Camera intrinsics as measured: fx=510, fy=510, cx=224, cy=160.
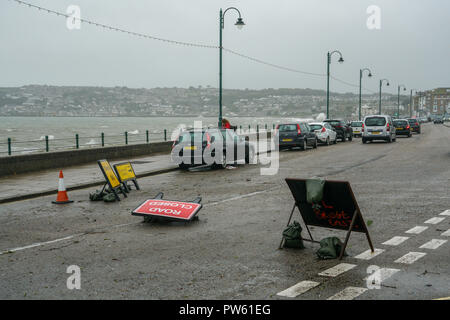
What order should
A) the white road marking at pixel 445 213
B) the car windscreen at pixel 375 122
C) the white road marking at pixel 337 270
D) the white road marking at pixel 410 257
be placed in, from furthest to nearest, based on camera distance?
the car windscreen at pixel 375 122 < the white road marking at pixel 445 213 < the white road marking at pixel 410 257 < the white road marking at pixel 337 270

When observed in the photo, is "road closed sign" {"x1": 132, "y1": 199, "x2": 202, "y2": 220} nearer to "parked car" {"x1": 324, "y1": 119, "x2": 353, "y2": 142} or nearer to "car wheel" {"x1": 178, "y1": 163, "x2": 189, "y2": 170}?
"car wheel" {"x1": 178, "y1": 163, "x2": 189, "y2": 170}

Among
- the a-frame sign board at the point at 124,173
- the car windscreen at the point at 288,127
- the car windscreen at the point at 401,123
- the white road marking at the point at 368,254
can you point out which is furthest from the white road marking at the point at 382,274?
the car windscreen at the point at 401,123

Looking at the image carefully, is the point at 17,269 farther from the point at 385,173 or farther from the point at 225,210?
the point at 385,173

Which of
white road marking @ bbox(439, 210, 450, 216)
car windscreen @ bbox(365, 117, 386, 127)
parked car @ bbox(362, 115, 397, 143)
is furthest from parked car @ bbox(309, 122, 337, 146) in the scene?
white road marking @ bbox(439, 210, 450, 216)

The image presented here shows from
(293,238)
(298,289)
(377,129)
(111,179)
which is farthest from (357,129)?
(298,289)

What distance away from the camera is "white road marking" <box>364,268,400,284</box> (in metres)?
5.71

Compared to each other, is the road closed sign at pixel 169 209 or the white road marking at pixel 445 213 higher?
the road closed sign at pixel 169 209

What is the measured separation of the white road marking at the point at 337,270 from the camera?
590cm

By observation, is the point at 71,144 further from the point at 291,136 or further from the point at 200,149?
the point at 200,149

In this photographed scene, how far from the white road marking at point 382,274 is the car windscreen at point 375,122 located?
96.7 ft

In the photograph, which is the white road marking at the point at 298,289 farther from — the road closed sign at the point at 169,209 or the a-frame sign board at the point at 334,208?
the road closed sign at the point at 169,209

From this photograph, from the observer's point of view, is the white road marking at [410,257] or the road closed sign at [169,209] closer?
the white road marking at [410,257]

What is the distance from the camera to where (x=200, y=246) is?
739 centimetres
